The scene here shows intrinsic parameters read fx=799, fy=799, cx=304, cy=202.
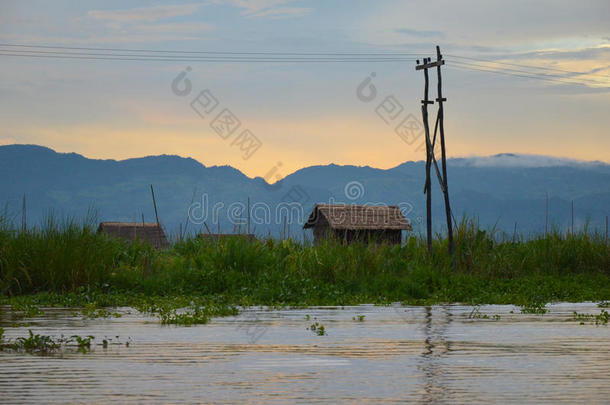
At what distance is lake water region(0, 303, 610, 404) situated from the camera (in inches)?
243

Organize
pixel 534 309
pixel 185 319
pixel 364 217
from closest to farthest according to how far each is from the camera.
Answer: pixel 185 319 → pixel 534 309 → pixel 364 217

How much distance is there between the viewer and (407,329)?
9.88m

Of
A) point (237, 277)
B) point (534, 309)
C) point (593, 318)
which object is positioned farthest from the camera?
point (237, 277)

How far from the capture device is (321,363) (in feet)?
24.4

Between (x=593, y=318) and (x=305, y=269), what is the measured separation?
19.8 feet

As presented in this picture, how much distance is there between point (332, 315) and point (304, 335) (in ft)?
7.40

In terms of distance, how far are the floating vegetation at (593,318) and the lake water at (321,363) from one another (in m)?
0.31

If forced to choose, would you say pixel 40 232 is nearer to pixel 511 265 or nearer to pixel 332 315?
pixel 332 315

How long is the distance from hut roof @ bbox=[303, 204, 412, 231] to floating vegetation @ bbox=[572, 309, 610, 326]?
24.2 m

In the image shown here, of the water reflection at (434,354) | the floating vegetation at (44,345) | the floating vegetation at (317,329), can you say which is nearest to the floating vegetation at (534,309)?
the water reflection at (434,354)

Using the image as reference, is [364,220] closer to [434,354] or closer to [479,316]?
[479,316]

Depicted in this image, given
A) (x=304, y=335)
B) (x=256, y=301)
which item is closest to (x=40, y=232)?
(x=256, y=301)

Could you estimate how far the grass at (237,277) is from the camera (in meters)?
13.5

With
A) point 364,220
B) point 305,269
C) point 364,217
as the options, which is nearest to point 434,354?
point 305,269
